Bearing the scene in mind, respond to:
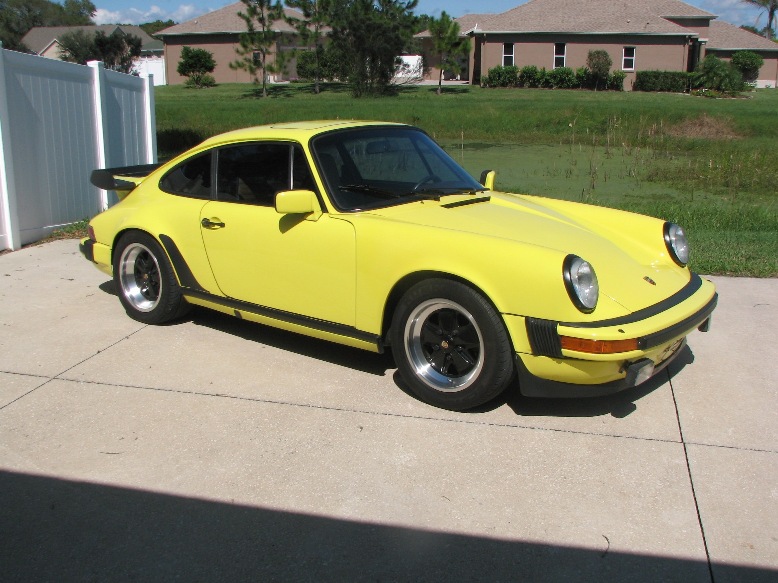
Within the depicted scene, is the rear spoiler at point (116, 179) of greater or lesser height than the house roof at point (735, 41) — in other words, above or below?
below

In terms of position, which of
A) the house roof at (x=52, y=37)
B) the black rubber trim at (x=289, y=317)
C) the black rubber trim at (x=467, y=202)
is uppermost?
the house roof at (x=52, y=37)

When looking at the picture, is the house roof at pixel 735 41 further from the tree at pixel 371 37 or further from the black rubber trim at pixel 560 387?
the black rubber trim at pixel 560 387

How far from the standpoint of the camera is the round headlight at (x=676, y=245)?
4652 millimetres

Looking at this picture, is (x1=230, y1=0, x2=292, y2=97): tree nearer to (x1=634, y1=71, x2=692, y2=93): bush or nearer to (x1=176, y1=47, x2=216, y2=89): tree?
(x1=176, y1=47, x2=216, y2=89): tree

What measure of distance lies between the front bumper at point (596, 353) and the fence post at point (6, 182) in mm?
6248

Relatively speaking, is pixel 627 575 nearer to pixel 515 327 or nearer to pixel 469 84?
pixel 515 327

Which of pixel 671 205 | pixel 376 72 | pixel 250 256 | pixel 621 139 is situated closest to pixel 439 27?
pixel 376 72

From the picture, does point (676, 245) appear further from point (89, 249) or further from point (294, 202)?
point (89, 249)

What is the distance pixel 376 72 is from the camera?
1457 inches

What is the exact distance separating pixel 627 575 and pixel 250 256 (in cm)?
291

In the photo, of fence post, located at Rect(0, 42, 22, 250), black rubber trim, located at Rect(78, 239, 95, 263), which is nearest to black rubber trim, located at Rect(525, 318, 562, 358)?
black rubber trim, located at Rect(78, 239, 95, 263)

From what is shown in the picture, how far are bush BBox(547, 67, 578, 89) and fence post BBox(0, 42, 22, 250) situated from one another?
3630 centimetres

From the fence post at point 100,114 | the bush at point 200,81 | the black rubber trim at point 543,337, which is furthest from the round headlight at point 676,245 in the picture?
the bush at point 200,81

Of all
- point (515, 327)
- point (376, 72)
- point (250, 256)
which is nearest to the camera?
point (515, 327)
